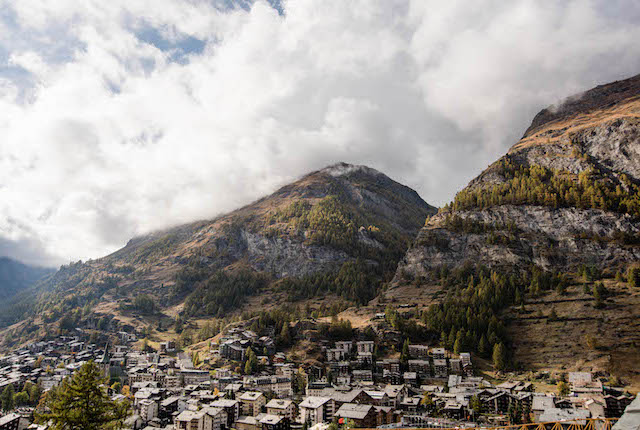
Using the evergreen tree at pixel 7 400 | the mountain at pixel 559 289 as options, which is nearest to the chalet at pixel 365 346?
the mountain at pixel 559 289

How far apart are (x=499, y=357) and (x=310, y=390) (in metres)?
59.5

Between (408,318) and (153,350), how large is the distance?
119 meters

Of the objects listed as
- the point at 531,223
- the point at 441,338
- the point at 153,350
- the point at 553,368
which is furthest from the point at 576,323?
the point at 153,350

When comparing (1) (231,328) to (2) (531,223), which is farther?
(2) (531,223)

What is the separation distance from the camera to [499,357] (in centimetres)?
12456

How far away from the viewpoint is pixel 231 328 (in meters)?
176

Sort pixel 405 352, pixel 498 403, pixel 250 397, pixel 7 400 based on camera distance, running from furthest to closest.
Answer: pixel 405 352, pixel 7 400, pixel 250 397, pixel 498 403

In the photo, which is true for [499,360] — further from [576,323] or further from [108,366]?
[108,366]

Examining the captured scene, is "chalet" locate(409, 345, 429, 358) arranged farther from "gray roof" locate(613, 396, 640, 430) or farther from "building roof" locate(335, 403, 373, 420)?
"gray roof" locate(613, 396, 640, 430)

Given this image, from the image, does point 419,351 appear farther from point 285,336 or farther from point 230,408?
point 230,408

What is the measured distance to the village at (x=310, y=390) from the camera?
8625cm

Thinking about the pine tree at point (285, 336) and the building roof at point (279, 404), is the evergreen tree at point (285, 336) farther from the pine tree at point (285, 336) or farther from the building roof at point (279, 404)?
the building roof at point (279, 404)

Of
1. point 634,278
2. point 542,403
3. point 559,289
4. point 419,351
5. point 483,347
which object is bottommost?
point 542,403

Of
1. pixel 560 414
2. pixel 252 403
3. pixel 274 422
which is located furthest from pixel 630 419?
pixel 252 403
